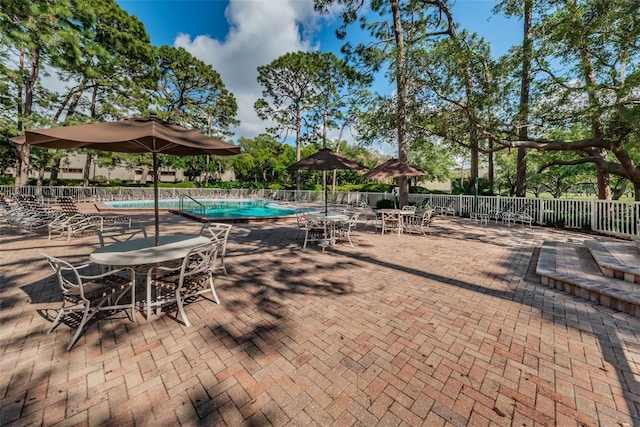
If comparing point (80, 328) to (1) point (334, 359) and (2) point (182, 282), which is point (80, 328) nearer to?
(2) point (182, 282)

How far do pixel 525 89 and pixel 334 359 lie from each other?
14918mm

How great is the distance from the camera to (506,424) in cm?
168

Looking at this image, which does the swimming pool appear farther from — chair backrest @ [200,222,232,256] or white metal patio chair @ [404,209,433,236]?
chair backrest @ [200,222,232,256]

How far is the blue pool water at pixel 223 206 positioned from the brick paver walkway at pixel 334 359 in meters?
12.5

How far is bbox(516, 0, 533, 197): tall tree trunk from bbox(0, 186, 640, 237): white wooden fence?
183 cm

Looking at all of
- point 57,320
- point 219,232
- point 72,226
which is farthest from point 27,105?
point 57,320

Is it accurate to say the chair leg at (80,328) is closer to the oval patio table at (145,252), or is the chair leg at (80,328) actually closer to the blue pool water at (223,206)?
the oval patio table at (145,252)

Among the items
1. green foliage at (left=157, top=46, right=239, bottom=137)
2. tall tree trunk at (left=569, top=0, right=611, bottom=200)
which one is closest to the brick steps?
tall tree trunk at (left=569, top=0, right=611, bottom=200)

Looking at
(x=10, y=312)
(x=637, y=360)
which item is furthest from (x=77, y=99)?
(x=637, y=360)

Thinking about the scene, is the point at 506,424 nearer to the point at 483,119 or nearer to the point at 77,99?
the point at 483,119

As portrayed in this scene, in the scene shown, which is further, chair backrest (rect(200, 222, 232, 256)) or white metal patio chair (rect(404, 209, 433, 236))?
white metal patio chair (rect(404, 209, 433, 236))

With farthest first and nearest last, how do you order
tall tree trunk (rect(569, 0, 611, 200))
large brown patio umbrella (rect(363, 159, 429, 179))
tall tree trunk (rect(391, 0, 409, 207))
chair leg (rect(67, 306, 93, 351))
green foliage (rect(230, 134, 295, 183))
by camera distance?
green foliage (rect(230, 134, 295, 183)) < tall tree trunk (rect(391, 0, 409, 207)) < large brown patio umbrella (rect(363, 159, 429, 179)) < tall tree trunk (rect(569, 0, 611, 200)) < chair leg (rect(67, 306, 93, 351))

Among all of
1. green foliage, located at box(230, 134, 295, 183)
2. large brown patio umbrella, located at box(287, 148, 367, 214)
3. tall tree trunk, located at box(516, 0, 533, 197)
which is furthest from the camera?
green foliage, located at box(230, 134, 295, 183)

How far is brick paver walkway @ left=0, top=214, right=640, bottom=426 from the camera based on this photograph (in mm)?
1769
